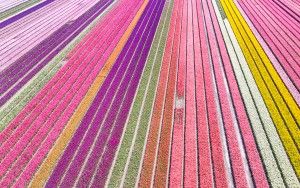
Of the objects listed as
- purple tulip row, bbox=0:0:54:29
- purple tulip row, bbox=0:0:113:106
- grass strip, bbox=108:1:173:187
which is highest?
purple tulip row, bbox=0:0:54:29

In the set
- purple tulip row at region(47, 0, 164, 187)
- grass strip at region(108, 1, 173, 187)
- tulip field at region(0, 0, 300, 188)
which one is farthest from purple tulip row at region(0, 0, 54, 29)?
grass strip at region(108, 1, 173, 187)

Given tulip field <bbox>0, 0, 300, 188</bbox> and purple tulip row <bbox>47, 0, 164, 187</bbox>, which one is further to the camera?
purple tulip row <bbox>47, 0, 164, 187</bbox>

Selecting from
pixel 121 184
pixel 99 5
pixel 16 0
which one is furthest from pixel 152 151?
pixel 16 0

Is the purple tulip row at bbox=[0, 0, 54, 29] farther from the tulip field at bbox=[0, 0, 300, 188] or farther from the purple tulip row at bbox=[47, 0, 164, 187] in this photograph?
the purple tulip row at bbox=[47, 0, 164, 187]

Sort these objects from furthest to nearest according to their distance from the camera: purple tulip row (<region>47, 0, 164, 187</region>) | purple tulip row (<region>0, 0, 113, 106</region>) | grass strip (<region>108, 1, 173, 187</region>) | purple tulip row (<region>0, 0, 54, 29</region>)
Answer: purple tulip row (<region>0, 0, 54, 29</region>) → purple tulip row (<region>0, 0, 113, 106</region>) → purple tulip row (<region>47, 0, 164, 187</region>) → grass strip (<region>108, 1, 173, 187</region>)

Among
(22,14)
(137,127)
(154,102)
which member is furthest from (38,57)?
(22,14)

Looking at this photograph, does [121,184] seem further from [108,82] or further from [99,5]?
[99,5]
